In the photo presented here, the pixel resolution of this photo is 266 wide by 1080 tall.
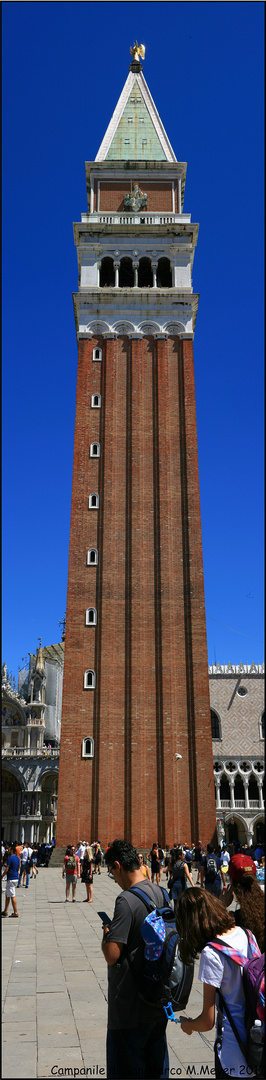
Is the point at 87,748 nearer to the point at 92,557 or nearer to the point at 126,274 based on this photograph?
the point at 92,557

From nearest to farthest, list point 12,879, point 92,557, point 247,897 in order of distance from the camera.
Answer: point 247,897
point 12,879
point 92,557

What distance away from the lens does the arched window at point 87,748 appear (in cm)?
3316

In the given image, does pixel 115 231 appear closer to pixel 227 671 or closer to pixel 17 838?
pixel 227 671

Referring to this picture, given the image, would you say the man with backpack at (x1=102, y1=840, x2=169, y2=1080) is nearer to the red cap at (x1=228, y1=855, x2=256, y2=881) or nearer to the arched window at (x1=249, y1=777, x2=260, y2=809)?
the red cap at (x1=228, y1=855, x2=256, y2=881)

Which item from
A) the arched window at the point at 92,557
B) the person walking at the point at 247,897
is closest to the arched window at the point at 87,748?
the arched window at the point at 92,557

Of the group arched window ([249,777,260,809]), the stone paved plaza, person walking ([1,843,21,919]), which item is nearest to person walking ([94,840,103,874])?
person walking ([1,843,21,919])

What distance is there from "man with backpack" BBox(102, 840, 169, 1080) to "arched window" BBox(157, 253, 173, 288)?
4151cm

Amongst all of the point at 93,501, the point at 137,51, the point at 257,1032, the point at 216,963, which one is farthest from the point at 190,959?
the point at 137,51

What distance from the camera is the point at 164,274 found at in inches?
1714

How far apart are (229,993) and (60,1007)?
537 cm

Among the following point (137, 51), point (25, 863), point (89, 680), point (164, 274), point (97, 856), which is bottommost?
point (97, 856)

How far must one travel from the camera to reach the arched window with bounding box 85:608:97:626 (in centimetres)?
3514

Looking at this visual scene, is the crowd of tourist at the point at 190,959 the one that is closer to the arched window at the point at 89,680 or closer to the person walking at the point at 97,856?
the person walking at the point at 97,856

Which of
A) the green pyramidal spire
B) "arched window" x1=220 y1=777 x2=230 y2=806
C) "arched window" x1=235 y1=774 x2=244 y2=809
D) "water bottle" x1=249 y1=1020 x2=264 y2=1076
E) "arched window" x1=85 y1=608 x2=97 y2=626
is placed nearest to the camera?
"water bottle" x1=249 y1=1020 x2=264 y2=1076
